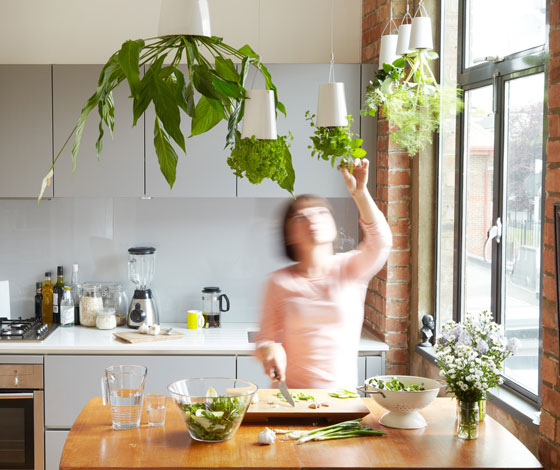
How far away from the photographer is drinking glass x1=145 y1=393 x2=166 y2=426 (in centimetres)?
233

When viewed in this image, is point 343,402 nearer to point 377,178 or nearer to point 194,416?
point 194,416

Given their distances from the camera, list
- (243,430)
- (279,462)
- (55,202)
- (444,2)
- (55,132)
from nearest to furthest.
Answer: (279,462) → (243,430) → (444,2) → (55,132) → (55,202)

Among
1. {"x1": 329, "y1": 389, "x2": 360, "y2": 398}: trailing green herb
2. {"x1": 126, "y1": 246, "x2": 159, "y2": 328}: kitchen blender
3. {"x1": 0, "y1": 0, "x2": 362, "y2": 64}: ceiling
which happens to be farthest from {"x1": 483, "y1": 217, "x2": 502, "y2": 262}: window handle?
{"x1": 126, "y1": 246, "x2": 159, "y2": 328}: kitchen blender

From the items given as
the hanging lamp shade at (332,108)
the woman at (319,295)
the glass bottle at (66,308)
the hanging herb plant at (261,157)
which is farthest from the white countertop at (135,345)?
the hanging herb plant at (261,157)

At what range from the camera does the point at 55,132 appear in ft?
12.6

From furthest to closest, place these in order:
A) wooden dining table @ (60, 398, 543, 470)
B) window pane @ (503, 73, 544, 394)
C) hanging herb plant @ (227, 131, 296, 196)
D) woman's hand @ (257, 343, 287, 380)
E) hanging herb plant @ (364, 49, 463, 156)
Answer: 1. hanging herb plant @ (364, 49, 463, 156)
2. window pane @ (503, 73, 544, 394)
3. woman's hand @ (257, 343, 287, 380)
4. wooden dining table @ (60, 398, 543, 470)
5. hanging herb plant @ (227, 131, 296, 196)

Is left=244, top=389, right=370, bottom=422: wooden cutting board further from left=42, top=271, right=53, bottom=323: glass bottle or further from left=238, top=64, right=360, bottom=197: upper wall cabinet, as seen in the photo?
left=42, top=271, right=53, bottom=323: glass bottle

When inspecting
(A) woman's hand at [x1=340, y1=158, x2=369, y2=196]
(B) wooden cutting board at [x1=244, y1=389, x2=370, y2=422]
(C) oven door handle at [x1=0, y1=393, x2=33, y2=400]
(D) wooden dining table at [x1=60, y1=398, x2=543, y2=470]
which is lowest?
(C) oven door handle at [x1=0, y1=393, x2=33, y2=400]

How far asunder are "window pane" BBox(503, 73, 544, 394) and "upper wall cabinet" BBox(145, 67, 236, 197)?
1565 millimetres

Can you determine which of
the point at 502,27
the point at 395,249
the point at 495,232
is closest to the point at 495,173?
the point at 495,232

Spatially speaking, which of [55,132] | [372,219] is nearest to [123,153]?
[55,132]

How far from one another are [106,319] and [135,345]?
0.43 metres

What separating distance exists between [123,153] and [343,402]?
199cm

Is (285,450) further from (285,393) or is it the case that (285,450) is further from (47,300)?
(47,300)
